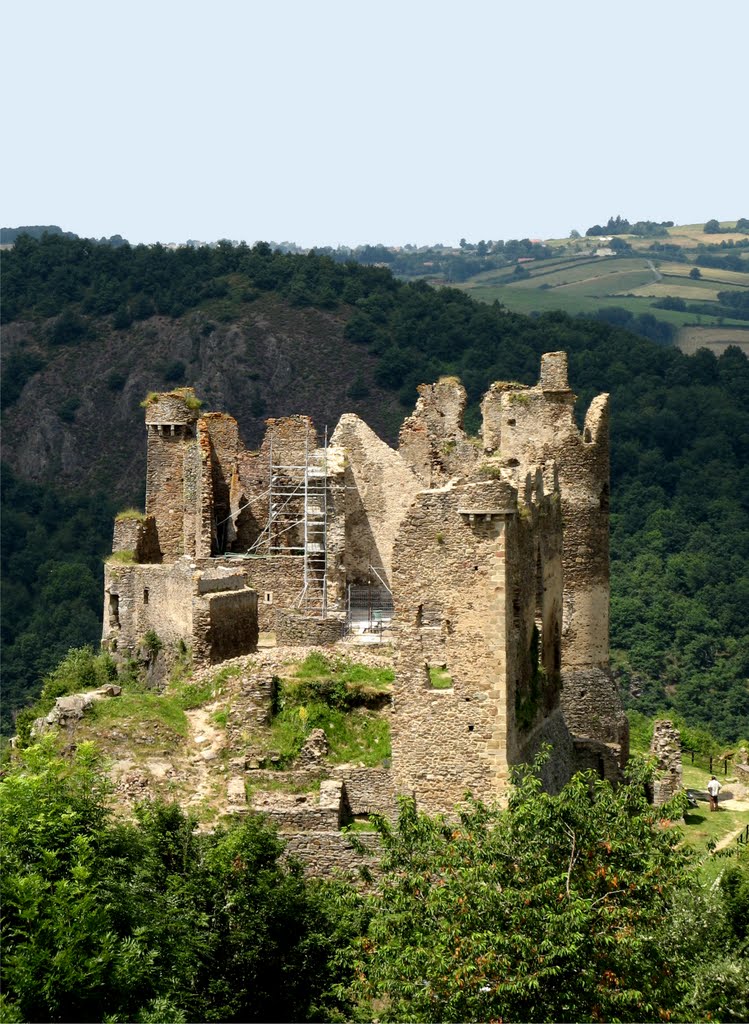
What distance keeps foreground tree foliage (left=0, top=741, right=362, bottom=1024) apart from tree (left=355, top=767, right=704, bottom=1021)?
199 cm

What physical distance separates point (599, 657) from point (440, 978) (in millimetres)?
16929

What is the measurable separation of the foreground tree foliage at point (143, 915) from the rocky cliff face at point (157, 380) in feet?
252

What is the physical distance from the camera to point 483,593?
103 ft

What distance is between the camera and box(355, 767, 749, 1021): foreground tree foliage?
26.4 metres

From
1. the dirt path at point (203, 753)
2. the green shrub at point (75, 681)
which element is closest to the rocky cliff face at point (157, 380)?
the green shrub at point (75, 681)

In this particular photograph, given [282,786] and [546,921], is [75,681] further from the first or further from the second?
[546,921]

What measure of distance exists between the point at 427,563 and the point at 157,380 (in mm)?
88954

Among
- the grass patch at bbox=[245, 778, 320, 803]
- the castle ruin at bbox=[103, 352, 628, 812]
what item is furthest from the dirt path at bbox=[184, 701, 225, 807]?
the castle ruin at bbox=[103, 352, 628, 812]

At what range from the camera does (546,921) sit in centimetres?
2666

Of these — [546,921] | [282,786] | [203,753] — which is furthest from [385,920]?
[203,753]

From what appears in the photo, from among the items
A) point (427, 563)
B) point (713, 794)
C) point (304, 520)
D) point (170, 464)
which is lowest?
point (713, 794)

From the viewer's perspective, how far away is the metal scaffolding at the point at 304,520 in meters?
41.8

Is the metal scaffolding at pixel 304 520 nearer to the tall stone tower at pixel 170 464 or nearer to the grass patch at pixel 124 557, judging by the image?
the tall stone tower at pixel 170 464

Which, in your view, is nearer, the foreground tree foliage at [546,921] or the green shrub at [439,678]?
the foreground tree foliage at [546,921]
